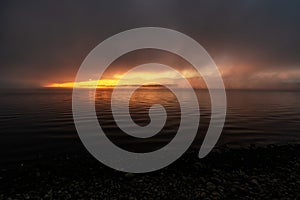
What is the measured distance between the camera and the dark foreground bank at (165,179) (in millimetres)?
13055

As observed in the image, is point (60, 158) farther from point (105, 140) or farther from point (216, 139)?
point (216, 139)

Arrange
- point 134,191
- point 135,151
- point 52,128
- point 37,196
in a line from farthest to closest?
point 52,128
point 135,151
point 134,191
point 37,196

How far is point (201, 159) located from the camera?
1958 cm

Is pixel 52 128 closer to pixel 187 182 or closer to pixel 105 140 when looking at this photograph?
pixel 105 140

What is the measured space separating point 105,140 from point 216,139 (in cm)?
1219

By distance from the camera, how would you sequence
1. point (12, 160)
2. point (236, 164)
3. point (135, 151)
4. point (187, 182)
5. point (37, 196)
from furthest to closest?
point (135, 151) < point (12, 160) < point (236, 164) < point (187, 182) < point (37, 196)

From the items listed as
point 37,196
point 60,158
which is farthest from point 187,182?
point 60,158

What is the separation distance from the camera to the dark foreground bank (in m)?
13.1

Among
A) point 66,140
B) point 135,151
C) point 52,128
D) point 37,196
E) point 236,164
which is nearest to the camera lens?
point 37,196

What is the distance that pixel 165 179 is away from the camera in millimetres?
15344

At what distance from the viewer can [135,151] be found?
22312mm

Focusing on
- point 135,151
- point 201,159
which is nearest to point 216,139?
point 201,159

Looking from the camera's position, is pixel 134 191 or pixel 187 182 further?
pixel 187 182

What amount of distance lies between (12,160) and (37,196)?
8.26 m
